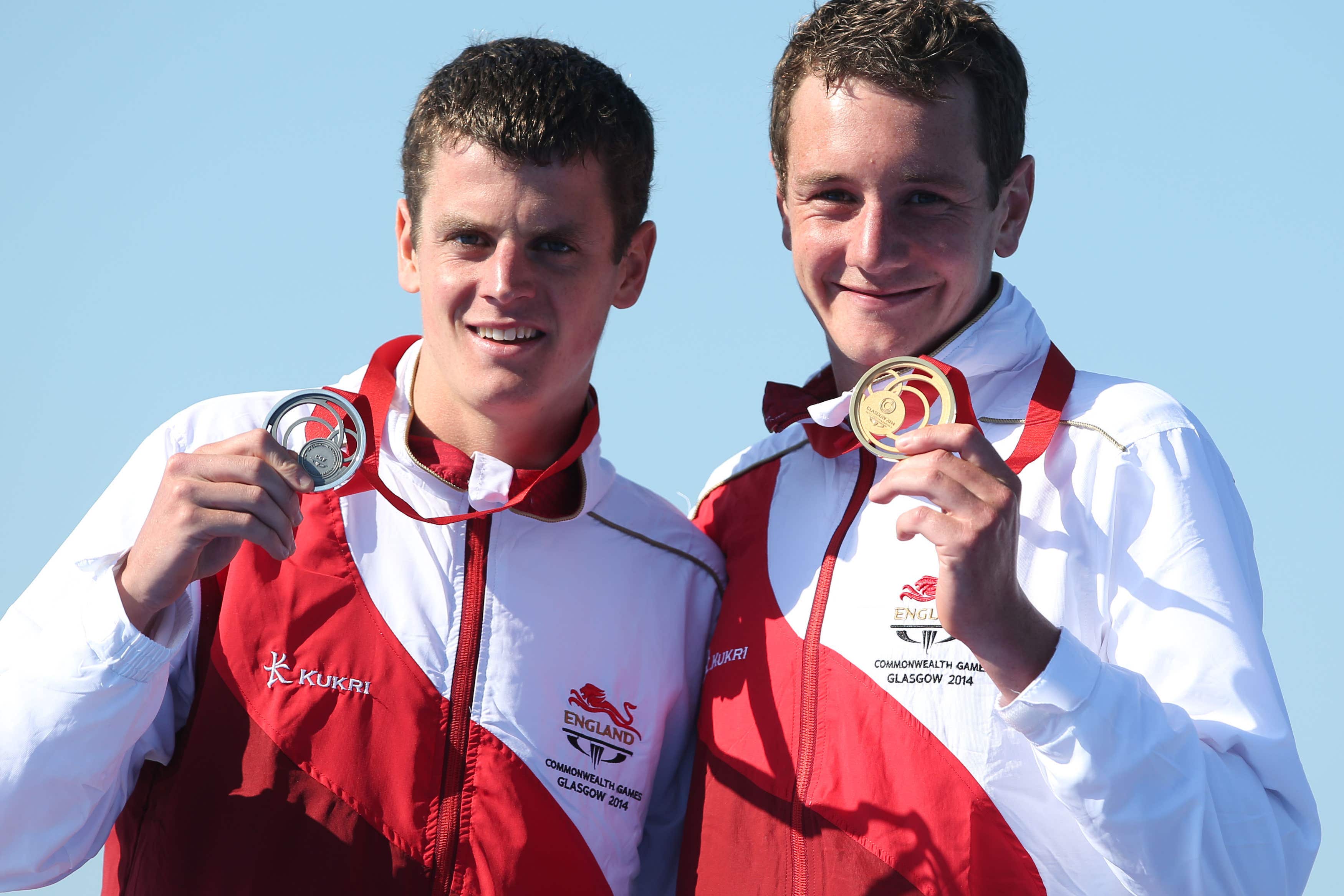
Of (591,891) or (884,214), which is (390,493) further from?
(884,214)

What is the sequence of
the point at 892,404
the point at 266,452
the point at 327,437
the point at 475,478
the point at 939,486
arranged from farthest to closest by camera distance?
the point at 475,478 → the point at 892,404 → the point at 327,437 → the point at 266,452 → the point at 939,486

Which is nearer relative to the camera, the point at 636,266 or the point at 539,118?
the point at 539,118

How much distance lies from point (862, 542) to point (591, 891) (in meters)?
1.64

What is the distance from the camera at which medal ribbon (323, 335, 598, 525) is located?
16.2 ft

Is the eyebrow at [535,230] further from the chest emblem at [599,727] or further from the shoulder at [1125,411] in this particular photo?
the shoulder at [1125,411]

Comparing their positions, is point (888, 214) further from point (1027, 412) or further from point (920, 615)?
point (920, 615)

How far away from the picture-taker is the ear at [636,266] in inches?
224

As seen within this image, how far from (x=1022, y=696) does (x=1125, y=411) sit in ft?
4.49

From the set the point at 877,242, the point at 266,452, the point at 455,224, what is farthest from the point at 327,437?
the point at 877,242

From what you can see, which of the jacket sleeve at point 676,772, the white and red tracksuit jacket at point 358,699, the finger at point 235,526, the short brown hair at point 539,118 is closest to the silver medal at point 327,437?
the finger at point 235,526

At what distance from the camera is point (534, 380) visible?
5.16 metres

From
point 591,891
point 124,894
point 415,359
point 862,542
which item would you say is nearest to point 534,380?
point 415,359

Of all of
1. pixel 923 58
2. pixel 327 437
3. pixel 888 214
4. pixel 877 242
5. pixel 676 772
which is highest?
pixel 923 58

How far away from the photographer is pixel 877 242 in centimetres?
516
